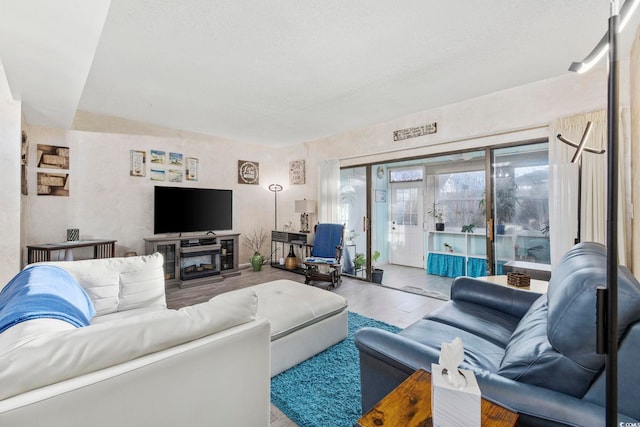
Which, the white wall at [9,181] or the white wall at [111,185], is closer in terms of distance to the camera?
the white wall at [9,181]

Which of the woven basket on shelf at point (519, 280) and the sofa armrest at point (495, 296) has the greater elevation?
the woven basket on shelf at point (519, 280)

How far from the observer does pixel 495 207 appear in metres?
3.54

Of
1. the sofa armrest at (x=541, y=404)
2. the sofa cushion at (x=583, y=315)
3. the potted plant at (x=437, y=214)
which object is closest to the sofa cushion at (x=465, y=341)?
the sofa armrest at (x=541, y=404)

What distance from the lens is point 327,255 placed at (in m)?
4.77

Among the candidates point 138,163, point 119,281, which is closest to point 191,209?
point 138,163

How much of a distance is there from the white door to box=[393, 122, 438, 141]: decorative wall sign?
1.92 metres

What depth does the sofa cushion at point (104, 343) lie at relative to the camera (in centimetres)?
78

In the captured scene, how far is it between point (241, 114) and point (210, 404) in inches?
148

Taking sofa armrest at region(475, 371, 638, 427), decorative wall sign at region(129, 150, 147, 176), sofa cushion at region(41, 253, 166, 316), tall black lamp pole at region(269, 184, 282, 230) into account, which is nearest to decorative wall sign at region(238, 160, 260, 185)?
tall black lamp pole at region(269, 184, 282, 230)

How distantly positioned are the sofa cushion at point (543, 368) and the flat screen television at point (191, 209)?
478 cm

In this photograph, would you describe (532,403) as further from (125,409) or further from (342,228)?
(342,228)

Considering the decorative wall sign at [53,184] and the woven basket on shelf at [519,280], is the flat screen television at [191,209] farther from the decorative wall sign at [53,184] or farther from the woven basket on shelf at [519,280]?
the woven basket on shelf at [519,280]

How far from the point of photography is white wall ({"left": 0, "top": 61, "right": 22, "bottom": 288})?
9.64ft

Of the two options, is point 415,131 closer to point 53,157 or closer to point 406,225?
point 406,225
